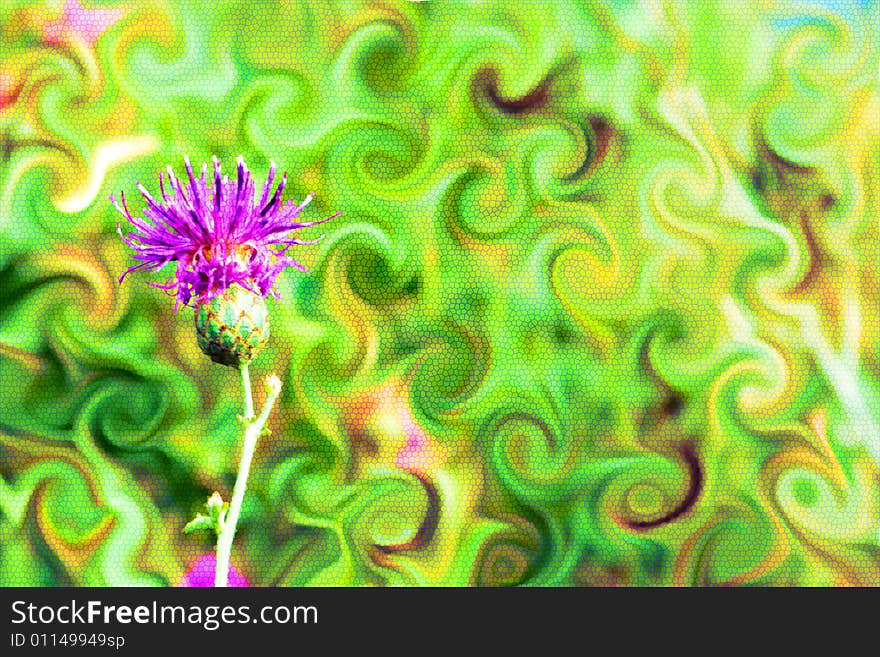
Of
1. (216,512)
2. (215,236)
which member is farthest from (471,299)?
(216,512)

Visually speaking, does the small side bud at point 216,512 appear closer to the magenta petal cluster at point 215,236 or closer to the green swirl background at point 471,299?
the magenta petal cluster at point 215,236

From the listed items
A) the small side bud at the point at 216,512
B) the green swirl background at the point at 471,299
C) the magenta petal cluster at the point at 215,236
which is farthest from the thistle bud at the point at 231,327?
the green swirl background at the point at 471,299

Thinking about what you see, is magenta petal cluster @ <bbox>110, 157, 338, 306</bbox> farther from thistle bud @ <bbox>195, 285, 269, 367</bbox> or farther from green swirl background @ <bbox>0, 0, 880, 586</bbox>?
green swirl background @ <bbox>0, 0, 880, 586</bbox>

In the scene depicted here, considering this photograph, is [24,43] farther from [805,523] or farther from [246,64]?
[805,523]

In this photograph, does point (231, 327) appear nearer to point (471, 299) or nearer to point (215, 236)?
point (215, 236)

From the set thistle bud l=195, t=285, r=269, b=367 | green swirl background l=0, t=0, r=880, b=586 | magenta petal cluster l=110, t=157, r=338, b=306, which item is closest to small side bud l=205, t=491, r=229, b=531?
thistle bud l=195, t=285, r=269, b=367

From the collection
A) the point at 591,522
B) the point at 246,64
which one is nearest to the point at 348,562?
the point at 591,522
